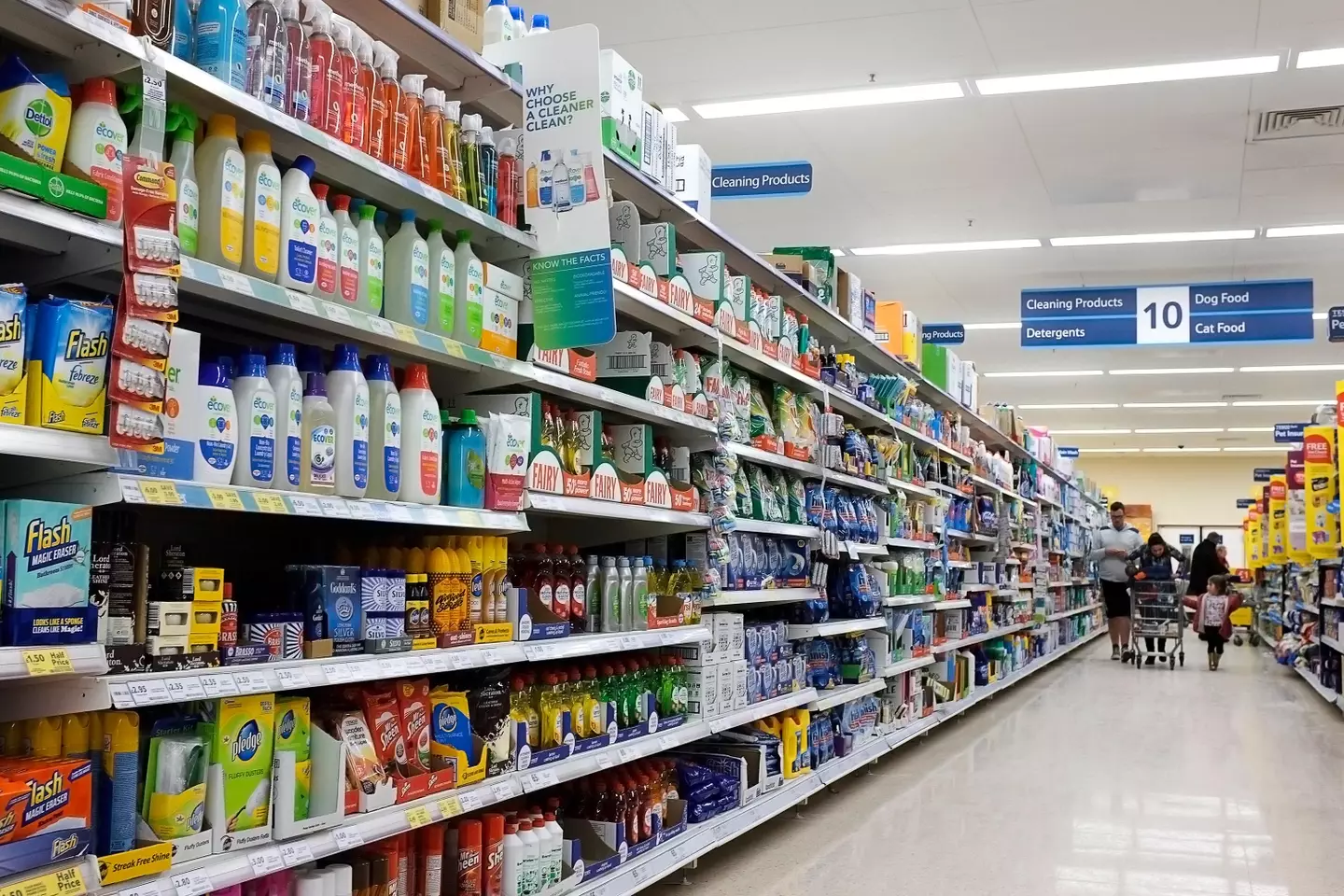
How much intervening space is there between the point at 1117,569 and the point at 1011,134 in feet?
24.8

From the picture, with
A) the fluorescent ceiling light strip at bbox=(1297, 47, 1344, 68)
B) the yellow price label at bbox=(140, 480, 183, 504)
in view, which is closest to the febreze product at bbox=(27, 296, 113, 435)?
the yellow price label at bbox=(140, 480, 183, 504)

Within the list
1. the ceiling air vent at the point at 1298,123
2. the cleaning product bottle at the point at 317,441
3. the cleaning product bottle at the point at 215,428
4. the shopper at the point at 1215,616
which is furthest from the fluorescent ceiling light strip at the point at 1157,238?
the cleaning product bottle at the point at 215,428

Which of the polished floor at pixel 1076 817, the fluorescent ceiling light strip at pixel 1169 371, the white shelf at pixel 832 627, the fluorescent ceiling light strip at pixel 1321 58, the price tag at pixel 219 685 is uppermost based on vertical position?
the fluorescent ceiling light strip at pixel 1321 58

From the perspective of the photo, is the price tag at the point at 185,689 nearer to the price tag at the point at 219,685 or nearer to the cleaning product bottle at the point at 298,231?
the price tag at the point at 219,685

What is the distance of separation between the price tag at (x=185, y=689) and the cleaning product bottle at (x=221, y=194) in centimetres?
78

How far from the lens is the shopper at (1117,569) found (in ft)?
45.1

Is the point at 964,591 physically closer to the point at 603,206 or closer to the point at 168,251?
the point at 603,206

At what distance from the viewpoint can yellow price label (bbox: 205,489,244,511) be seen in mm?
2043

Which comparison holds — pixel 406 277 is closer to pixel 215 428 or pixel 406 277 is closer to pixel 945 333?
pixel 215 428

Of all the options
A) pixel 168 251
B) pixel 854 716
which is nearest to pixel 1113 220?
pixel 854 716

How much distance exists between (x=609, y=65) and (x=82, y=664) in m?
2.53

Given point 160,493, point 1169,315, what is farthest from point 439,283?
point 1169,315

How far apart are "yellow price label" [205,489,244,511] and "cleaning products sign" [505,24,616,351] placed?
118 centimetres

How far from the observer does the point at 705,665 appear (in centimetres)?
422
